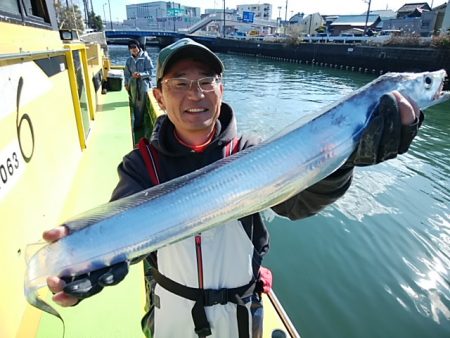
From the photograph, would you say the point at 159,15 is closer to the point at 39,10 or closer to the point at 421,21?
the point at 421,21

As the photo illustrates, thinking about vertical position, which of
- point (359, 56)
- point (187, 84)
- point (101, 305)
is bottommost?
point (359, 56)

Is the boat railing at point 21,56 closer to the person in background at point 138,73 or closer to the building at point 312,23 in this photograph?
the person in background at point 138,73

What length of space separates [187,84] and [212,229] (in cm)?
87

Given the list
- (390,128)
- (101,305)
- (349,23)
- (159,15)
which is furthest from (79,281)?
(159,15)

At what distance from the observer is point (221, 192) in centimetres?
150

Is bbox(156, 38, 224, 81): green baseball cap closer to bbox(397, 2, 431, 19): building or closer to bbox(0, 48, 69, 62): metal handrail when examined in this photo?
bbox(0, 48, 69, 62): metal handrail

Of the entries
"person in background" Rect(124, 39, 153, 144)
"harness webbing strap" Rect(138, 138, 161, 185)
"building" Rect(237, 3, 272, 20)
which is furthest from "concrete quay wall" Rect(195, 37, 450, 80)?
"building" Rect(237, 3, 272, 20)

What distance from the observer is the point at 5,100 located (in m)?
2.51

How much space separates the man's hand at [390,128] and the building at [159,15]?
5917 inches

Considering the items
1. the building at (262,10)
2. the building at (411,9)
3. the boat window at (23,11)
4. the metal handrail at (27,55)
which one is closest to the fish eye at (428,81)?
the metal handrail at (27,55)

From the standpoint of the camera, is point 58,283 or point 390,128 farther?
point 390,128

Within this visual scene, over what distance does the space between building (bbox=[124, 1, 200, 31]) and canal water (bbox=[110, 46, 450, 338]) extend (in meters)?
145

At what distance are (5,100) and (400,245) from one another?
7059 millimetres

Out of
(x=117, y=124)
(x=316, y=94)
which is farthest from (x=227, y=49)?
(x=117, y=124)
